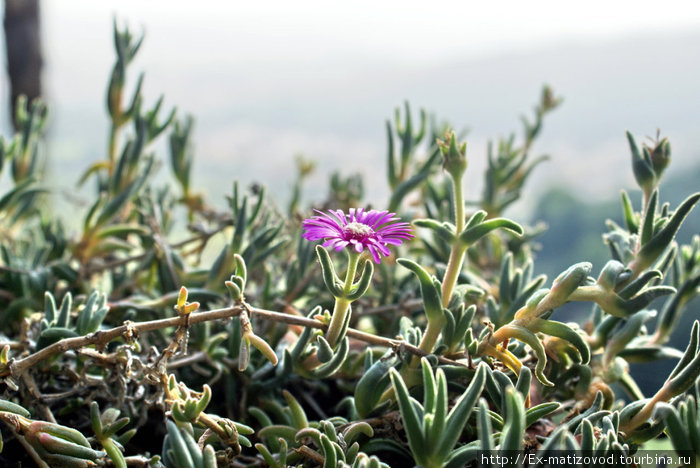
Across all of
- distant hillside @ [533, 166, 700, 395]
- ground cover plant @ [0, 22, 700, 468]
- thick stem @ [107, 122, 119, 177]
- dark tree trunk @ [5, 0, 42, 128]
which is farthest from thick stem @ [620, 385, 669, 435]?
dark tree trunk @ [5, 0, 42, 128]

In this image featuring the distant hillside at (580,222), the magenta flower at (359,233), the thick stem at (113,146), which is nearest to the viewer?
the magenta flower at (359,233)

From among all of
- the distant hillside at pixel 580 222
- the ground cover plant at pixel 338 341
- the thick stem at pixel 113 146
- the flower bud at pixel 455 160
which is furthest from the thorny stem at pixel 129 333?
the distant hillside at pixel 580 222

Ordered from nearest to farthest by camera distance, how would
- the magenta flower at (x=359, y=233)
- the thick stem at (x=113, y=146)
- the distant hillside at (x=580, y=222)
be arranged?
the magenta flower at (x=359, y=233) < the thick stem at (x=113, y=146) < the distant hillside at (x=580, y=222)

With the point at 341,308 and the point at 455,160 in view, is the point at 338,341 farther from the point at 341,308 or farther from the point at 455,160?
the point at 455,160

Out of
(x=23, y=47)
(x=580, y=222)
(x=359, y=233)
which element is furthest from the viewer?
(x=580, y=222)

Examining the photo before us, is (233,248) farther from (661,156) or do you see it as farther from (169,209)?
(661,156)

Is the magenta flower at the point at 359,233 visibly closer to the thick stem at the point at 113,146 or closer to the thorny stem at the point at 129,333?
the thorny stem at the point at 129,333

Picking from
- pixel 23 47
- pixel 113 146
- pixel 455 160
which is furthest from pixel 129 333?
pixel 23 47
